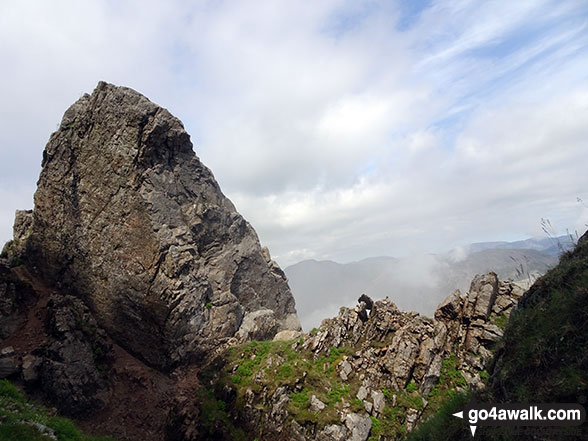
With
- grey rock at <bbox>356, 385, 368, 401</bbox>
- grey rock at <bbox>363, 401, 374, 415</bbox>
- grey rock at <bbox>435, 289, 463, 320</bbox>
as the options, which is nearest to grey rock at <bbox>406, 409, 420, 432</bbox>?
grey rock at <bbox>363, 401, 374, 415</bbox>

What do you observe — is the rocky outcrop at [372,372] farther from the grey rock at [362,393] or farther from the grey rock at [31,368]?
the grey rock at [31,368]

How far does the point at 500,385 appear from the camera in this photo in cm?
795

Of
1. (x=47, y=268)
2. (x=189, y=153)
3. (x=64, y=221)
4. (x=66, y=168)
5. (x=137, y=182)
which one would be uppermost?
(x=189, y=153)

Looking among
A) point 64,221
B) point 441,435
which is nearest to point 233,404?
point 441,435

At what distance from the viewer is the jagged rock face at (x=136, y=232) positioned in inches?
1032

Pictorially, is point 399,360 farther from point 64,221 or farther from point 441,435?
point 64,221

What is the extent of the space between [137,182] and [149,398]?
61.2 ft

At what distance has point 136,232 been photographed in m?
27.5

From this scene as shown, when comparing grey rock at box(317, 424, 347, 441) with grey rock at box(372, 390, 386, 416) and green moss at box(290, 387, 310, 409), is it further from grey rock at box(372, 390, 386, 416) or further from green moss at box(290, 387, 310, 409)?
grey rock at box(372, 390, 386, 416)

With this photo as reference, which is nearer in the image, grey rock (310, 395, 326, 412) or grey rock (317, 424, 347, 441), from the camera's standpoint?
grey rock (317, 424, 347, 441)

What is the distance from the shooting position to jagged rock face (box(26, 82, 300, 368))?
86.0 ft

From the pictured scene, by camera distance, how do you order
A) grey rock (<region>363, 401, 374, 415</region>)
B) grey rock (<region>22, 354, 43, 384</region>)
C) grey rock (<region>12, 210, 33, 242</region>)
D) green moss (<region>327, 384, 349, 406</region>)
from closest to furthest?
grey rock (<region>363, 401, 374, 415</region>)
green moss (<region>327, 384, 349, 406</region>)
grey rock (<region>22, 354, 43, 384</region>)
grey rock (<region>12, 210, 33, 242</region>)

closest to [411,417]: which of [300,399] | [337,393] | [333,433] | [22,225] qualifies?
[337,393]

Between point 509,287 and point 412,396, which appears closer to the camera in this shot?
point 412,396
